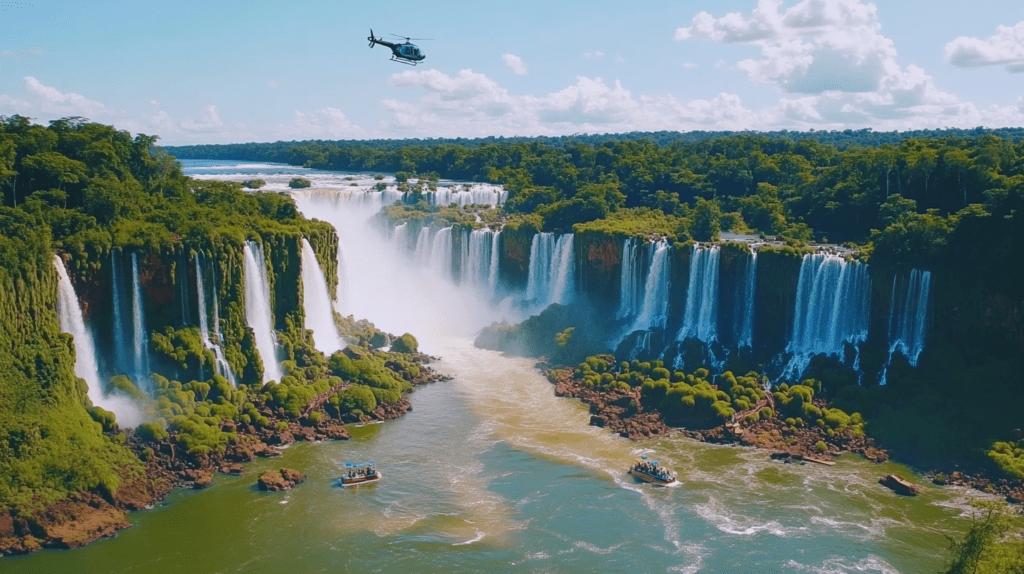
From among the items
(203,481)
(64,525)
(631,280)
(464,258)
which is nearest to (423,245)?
(464,258)

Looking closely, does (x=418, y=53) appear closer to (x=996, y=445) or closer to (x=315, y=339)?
(x=315, y=339)

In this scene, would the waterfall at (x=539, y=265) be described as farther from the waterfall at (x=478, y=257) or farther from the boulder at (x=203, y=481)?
the boulder at (x=203, y=481)

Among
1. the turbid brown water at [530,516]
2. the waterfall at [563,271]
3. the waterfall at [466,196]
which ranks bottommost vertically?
the turbid brown water at [530,516]

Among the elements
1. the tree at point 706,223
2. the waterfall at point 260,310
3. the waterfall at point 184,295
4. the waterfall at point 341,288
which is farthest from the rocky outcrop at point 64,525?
the tree at point 706,223

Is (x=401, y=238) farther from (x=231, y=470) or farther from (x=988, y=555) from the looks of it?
(x=988, y=555)

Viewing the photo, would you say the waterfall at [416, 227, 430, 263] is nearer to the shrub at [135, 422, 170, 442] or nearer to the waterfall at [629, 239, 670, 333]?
the waterfall at [629, 239, 670, 333]

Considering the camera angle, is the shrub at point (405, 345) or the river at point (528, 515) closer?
the river at point (528, 515)

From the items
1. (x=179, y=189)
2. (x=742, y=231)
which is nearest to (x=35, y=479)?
(x=179, y=189)
